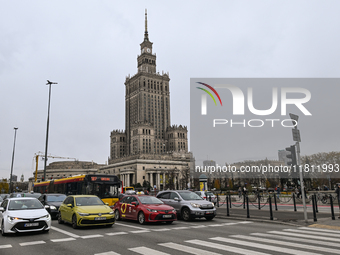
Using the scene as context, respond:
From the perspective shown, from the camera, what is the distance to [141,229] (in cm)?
1244

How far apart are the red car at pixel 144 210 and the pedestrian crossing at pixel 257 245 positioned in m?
→ 4.11

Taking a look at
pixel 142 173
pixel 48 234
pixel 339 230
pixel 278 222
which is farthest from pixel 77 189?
pixel 142 173

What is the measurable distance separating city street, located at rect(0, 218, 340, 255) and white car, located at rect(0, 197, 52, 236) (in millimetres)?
307

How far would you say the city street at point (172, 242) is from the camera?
8.12 m

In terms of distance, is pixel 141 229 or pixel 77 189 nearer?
pixel 141 229

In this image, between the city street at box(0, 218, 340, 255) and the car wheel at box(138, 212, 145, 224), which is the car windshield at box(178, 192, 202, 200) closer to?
the car wheel at box(138, 212, 145, 224)

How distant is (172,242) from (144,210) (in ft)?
15.7

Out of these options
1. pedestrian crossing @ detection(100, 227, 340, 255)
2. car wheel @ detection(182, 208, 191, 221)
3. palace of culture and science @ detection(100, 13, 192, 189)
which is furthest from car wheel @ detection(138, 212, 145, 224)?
palace of culture and science @ detection(100, 13, 192, 189)

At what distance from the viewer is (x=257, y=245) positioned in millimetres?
8750

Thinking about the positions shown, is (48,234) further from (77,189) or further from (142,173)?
(142,173)

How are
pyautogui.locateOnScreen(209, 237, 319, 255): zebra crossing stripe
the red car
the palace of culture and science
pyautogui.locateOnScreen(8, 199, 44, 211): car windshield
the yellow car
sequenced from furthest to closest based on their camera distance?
1. the palace of culture and science
2. the red car
3. the yellow car
4. pyautogui.locateOnScreen(8, 199, 44, 211): car windshield
5. pyautogui.locateOnScreen(209, 237, 319, 255): zebra crossing stripe

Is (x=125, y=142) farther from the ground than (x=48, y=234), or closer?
farther from the ground

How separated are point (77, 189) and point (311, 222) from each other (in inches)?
754

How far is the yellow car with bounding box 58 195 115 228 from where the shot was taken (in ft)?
40.2
